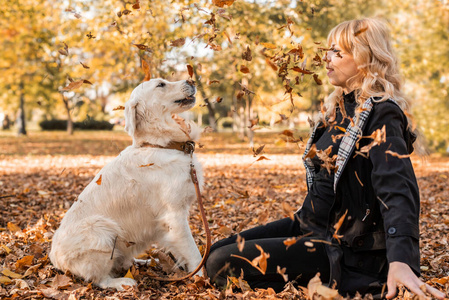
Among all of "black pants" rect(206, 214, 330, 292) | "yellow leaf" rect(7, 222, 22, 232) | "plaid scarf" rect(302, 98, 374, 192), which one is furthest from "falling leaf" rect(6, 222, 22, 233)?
"plaid scarf" rect(302, 98, 374, 192)

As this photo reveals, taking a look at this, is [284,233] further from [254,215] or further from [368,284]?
[254,215]

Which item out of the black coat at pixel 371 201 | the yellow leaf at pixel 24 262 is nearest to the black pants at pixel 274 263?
the black coat at pixel 371 201

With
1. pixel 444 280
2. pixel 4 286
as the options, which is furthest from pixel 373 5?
pixel 4 286

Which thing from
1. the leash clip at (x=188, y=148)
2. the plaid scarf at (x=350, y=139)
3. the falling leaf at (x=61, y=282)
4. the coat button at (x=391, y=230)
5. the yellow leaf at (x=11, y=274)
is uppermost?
the plaid scarf at (x=350, y=139)

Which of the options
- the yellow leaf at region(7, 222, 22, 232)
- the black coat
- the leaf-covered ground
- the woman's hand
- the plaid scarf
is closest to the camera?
the woman's hand

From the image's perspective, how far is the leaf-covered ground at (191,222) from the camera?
129 inches

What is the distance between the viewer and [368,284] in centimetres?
269

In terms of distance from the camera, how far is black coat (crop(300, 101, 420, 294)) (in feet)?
8.07

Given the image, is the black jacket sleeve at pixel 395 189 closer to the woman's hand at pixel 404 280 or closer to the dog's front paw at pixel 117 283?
the woman's hand at pixel 404 280

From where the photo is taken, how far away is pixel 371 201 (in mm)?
2680

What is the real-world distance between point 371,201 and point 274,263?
80cm

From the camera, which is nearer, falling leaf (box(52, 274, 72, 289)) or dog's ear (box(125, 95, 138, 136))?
falling leaf (box(52, 274, 72, 289))

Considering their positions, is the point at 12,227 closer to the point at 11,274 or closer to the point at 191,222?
the point at 11,274

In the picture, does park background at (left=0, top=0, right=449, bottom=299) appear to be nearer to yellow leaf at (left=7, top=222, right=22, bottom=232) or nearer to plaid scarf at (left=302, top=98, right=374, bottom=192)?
yellow leaf at (left=7, top=222, right=22, bottom=232)
